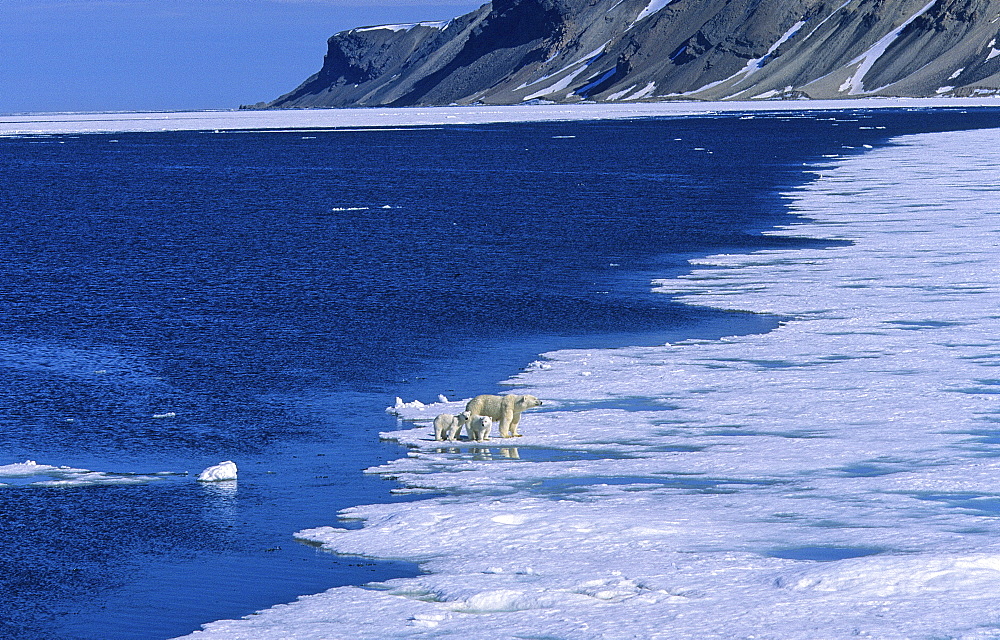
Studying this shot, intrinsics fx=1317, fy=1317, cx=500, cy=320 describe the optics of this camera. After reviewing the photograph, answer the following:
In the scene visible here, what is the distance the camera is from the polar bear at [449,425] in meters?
11.6

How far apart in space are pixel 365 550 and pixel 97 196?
38.8 metres

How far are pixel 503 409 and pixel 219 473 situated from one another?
8.29 ft

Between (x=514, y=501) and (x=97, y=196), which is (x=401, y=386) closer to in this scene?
(x=514, y=501)

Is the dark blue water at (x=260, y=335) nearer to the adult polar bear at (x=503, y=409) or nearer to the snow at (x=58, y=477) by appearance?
the snow at (x=58, y=477)

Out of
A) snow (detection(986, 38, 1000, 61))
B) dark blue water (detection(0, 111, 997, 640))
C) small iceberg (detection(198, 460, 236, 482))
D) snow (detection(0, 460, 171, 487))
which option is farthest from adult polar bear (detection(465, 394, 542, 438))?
snow (detection(986, 38, 1000, 61))

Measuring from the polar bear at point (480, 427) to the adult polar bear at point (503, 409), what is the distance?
0.04 metres

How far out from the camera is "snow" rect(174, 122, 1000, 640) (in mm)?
7406

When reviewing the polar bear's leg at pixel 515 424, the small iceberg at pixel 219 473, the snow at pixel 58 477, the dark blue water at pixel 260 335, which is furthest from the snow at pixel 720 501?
the snow at pixel 58 477

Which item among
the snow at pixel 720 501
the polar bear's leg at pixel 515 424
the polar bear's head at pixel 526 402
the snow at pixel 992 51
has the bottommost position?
the snow at pixel 720 501

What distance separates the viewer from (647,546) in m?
8.63

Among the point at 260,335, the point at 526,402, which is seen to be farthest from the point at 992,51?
the point at 526,402

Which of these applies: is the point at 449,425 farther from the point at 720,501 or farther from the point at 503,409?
the point at 720,501

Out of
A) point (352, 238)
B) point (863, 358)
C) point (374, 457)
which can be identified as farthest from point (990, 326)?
point (352, 238)

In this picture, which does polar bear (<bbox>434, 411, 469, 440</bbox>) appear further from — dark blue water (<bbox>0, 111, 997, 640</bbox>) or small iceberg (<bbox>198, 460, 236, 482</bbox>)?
small iceberg (<bbox>198, 460, 236, 482</bbox>)
